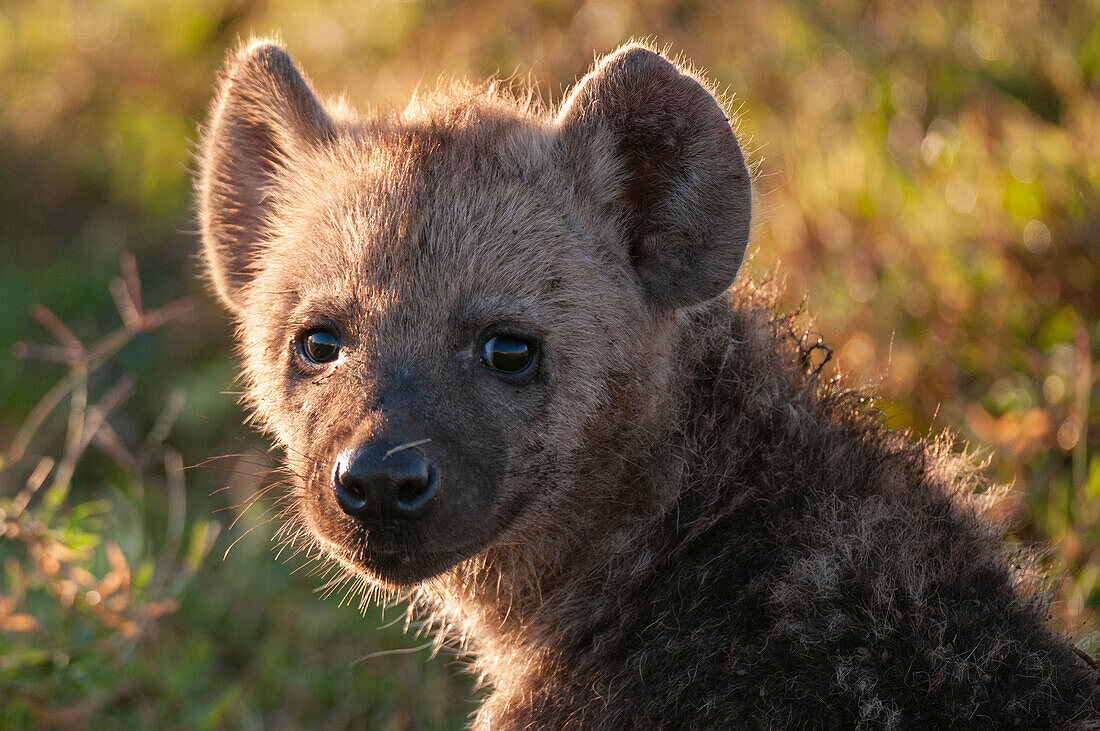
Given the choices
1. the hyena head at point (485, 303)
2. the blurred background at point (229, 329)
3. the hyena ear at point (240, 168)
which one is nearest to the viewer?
the hyena head at point (485, 303)

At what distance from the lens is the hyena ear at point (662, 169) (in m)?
2.54

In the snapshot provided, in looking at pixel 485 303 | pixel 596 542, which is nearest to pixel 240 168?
pixel 485 303

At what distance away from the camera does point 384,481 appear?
221 centimetres

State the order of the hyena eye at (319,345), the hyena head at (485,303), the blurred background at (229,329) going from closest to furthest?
the hyena head at (485,303), the hyena eye at (319,345), the blurred background at (229,329)

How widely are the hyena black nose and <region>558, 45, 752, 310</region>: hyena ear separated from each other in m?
0.76

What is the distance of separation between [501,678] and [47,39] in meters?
6.25

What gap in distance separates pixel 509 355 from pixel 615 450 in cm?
34

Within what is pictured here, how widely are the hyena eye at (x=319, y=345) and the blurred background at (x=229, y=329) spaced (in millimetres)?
477

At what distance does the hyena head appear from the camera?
7.72 ft

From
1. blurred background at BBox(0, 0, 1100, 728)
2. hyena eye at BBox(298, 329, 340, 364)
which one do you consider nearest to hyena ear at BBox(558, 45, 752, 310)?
blurred background at BBox(0, 0, 1100, 728)

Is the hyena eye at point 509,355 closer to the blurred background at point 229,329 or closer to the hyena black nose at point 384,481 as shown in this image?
the hyena black nose at point 384,481

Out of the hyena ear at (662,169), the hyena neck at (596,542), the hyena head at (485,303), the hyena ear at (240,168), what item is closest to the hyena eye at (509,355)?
the hyena head at (485,303)

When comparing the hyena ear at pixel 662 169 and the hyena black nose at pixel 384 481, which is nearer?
→ the hyena black nose at pixel 384 481

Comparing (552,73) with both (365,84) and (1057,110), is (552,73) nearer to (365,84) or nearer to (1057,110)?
(365,84)
